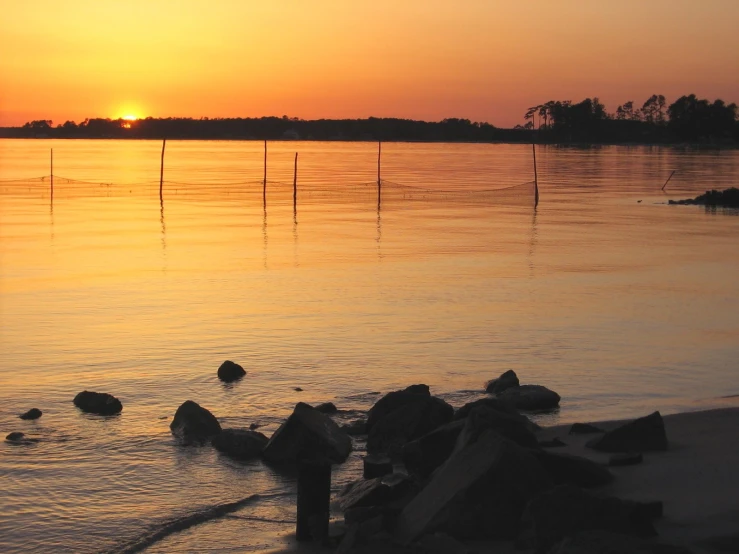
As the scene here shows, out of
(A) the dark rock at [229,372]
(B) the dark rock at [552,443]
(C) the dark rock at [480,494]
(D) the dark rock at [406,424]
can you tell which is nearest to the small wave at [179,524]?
(D) the dark rock at [406,424]

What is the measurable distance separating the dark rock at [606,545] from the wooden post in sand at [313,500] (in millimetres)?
1873

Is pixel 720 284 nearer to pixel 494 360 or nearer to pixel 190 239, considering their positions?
pixel 494 360

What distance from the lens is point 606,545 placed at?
205 inches

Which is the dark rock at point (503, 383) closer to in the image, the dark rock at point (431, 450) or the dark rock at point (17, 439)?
the dark rock at point (431, 450)

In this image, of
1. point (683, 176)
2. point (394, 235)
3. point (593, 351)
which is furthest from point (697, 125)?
point (593, 351)

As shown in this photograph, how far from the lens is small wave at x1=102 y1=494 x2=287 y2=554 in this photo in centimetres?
678

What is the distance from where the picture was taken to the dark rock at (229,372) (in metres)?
11.4

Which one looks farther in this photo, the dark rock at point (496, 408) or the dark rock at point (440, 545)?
the dark rock at point (496, 408)

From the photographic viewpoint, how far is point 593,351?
1330cm

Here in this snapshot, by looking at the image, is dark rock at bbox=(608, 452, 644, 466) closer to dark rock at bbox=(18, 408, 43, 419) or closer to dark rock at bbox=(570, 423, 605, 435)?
dark rock at bbox=(570, 423, 605, 435)

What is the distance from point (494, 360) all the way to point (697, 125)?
646 ft

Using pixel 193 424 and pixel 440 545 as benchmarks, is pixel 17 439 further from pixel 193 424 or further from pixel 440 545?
pixel 440 545

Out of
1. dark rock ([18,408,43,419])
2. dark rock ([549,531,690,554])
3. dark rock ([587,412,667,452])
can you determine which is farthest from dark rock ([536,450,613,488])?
dark rock ([18,408,43,419])

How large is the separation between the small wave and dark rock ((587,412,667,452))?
2.79 metres
